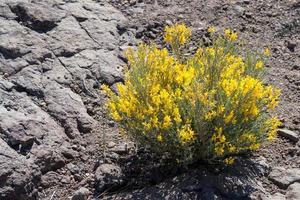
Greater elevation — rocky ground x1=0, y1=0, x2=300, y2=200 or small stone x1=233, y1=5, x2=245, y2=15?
small stone x1=233, y1=5, x2=245, y2=15

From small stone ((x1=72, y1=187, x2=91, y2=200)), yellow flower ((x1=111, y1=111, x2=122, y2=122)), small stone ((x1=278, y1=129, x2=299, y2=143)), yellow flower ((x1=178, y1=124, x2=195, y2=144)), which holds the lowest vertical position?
small stone ((x1=72, y1=187, x2=91, y2=200))

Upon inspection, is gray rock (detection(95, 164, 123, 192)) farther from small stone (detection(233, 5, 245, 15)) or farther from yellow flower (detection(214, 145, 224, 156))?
small stone (detection(233, 5, 245, 15))

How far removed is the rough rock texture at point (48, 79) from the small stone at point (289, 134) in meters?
1.63

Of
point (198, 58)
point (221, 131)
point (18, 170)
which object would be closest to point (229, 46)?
point (198, 58)

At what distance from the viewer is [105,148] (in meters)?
4.43

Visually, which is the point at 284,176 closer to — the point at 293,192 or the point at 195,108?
the point at 293,192

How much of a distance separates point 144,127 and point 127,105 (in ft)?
0.72

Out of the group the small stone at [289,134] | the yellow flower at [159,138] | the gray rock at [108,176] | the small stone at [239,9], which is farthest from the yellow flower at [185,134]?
the small stone at [239,9]

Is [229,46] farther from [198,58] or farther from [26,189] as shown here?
[26,189]

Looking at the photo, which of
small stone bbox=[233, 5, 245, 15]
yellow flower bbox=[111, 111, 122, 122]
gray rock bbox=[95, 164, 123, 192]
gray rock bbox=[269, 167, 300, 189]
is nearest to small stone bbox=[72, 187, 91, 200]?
gray rock bbox=[95, 164, 123, 192]

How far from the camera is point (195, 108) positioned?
12.1 ft

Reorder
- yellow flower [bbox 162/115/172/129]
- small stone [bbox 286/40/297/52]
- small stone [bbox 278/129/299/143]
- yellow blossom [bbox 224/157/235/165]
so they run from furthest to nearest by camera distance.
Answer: small stone [bbox 286/40/297/52] < small stone [bbox 278/129/299/143] < yellow blossom [bbox 224/157/235/165] < yellow flower [bbox 162/115/172/129]

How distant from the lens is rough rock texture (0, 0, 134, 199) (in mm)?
4070

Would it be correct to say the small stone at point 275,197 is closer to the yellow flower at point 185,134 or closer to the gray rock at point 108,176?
the yellow flower at point 185,134
